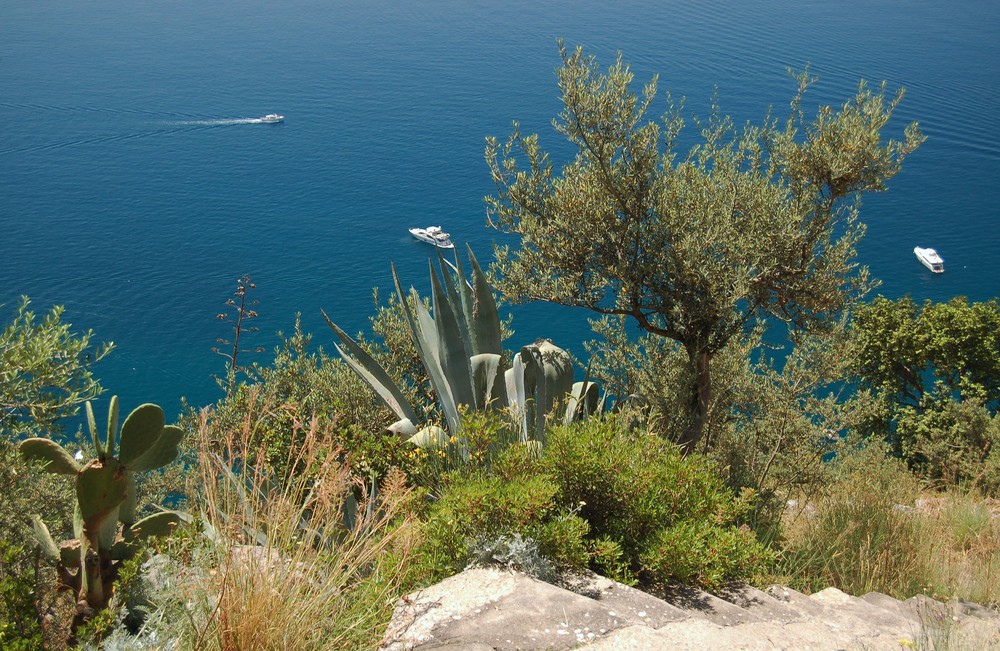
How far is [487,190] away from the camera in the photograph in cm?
5138

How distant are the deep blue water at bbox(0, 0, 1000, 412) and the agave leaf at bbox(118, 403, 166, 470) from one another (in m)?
28.4

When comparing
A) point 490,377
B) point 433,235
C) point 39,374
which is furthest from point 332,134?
point 39,374

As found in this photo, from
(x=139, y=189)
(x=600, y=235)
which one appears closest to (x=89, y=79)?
(x=139, y=189)

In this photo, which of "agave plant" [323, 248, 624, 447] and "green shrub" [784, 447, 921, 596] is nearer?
"green shrub" [784, 447, 921, 596]

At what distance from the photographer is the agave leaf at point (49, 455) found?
15.0 feet

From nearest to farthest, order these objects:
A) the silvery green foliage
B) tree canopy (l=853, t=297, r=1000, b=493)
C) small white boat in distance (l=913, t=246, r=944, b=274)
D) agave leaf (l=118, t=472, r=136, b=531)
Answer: the silvery green foliage
agave leaf (l=118, t=472, r=136, b=531)
tree canopy (l=853, t=297, r=1000, b=493)
small white boat in distance (l=913, t=246, r=944, b=274)

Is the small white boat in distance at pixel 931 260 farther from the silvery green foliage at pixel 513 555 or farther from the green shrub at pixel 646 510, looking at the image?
the silvery green foliage at pixel 513 555

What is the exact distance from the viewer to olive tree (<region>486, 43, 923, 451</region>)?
696cm

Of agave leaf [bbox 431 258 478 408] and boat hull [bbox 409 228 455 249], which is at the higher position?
agave leaf [bbox 431 258 478 408]

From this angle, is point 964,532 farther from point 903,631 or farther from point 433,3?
point 433,3

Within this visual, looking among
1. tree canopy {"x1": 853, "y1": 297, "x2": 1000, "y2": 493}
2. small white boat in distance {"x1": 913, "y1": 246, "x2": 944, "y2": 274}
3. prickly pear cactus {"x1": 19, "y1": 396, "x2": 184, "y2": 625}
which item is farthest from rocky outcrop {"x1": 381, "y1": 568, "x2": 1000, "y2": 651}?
small white boat in distance {"x1": 913, "y1": 246, "x2": 944, "y2": 274}

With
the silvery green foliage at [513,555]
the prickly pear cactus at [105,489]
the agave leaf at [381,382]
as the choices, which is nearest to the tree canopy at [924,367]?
the agave leaf at [381,382]

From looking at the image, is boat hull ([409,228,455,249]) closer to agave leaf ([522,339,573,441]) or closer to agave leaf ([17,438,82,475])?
agave leaf ([522,339,573,441])

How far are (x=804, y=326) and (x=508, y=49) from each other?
7802 cm
